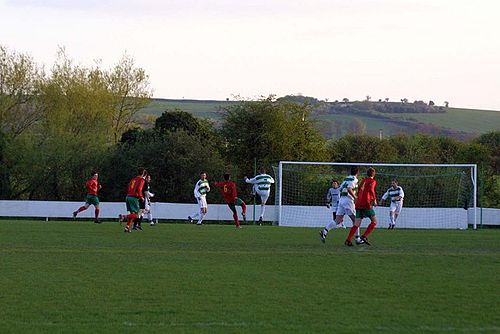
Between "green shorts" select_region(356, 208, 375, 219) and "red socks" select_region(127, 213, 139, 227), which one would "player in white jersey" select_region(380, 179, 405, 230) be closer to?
"red socks" select_region(127, 213, 139, 227)

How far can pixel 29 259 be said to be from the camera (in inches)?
672

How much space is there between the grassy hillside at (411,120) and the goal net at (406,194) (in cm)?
6382

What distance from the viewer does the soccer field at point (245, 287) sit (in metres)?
10.3

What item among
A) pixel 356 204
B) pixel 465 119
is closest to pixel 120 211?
pixel 356 204

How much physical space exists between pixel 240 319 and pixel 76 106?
142ft

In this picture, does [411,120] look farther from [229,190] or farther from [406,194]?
[229,190]

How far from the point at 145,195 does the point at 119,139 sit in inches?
1039

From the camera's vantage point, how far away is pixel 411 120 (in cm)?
11581

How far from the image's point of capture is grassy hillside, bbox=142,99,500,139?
108938 millimetres

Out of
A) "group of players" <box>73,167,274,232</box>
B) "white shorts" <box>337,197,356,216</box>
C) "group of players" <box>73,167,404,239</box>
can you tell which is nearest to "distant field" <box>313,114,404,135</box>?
"group of players" <box>73,167,404,239</box>

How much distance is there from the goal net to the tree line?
11.8ft

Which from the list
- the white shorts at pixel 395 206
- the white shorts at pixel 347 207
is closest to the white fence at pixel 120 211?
the white shorts at pixel 395 206

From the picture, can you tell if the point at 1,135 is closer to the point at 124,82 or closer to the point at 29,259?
the point at 124,82

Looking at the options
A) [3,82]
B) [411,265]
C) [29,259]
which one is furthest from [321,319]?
[3,82]
